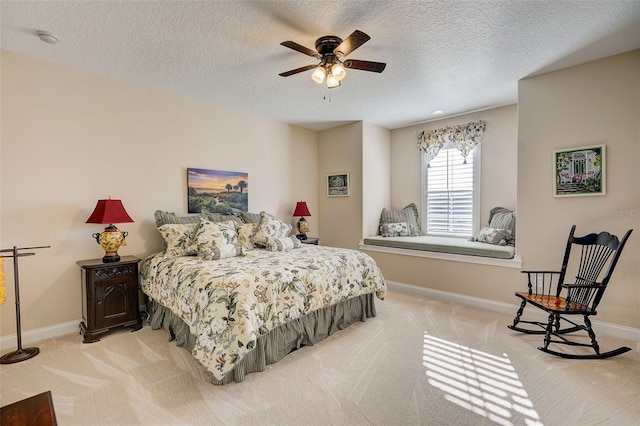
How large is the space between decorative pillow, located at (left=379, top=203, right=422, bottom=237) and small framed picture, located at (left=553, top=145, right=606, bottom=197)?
209cm

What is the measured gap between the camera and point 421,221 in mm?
5062

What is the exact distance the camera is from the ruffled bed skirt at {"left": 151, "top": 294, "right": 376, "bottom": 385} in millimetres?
2281

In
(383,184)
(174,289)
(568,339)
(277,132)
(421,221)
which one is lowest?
(568,339)

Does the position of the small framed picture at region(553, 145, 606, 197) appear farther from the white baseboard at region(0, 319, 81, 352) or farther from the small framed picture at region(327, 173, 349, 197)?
the white baseboard at region(0, 319, 81, 352)

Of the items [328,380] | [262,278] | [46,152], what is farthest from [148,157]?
[328,380]

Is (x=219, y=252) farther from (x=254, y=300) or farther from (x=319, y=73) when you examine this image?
(x=319, y=73)

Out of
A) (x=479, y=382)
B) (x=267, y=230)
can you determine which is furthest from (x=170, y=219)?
(x=479, y=382)

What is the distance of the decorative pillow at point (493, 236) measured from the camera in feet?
12.6

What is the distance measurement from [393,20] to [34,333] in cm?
417

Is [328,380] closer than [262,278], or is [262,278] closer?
[328,380]

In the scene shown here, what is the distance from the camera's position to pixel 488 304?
11.9ft

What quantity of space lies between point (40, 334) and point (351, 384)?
9.73 feet

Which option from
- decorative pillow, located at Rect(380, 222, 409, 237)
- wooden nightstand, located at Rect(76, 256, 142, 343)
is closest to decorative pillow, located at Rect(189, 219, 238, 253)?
wooden nightstand, located at Rect(76, 256, 142, 343)

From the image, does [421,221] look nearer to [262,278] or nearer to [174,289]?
[262,278]
